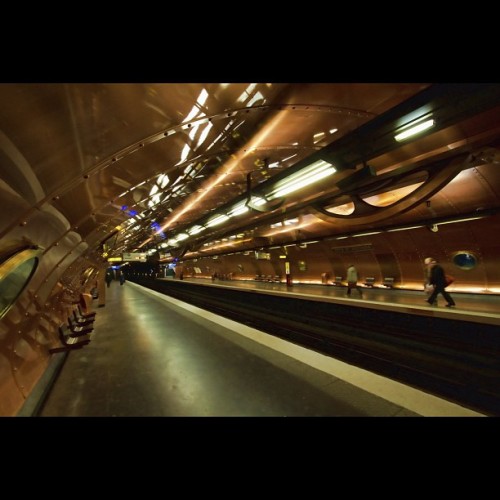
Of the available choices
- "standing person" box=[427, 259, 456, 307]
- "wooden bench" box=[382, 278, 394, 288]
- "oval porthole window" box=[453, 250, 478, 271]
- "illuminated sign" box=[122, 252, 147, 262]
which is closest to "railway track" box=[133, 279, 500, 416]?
"standing person" box=[427, 259, 456, 307]

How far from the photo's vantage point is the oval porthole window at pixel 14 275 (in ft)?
8.08

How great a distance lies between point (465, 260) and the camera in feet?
32.9

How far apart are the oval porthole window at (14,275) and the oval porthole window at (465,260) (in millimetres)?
13826

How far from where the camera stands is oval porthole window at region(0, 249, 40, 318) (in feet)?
8.08

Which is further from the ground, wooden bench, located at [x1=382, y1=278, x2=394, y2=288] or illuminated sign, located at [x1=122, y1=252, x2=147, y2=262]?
illuminated sign, located at [x1=122, y1=252, x2=147, y2=262]

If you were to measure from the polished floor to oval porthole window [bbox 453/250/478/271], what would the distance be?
10.0 m

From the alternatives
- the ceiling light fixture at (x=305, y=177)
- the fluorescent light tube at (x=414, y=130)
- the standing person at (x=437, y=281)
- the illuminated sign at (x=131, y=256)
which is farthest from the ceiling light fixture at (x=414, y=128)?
the illuminated sign at (x=131, y=256)

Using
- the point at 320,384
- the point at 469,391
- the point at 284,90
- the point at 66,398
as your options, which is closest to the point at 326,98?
the point at 284,90

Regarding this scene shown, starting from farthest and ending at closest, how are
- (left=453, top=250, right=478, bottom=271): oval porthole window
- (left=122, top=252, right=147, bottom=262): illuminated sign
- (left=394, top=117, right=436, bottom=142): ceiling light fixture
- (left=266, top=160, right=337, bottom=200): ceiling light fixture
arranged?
1. (left=122, top=252, right=147, bottom=262): illuminated sign
2. (left=453, top=250, right=478, bottom=271): oval porthole window
3. (left=266, top=160, right=337, bottom=200): ceiling light fixture
4. (left=394, top=117, right=436, bottom=142): ceiling light fixture

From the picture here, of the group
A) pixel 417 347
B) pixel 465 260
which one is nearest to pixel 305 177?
pixel 417 347

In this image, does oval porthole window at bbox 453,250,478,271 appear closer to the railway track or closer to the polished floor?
the railway track

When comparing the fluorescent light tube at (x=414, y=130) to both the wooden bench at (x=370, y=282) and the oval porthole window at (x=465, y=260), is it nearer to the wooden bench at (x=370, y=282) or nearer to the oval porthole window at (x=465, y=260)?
the oval porthole window at (x=465, y=260)
